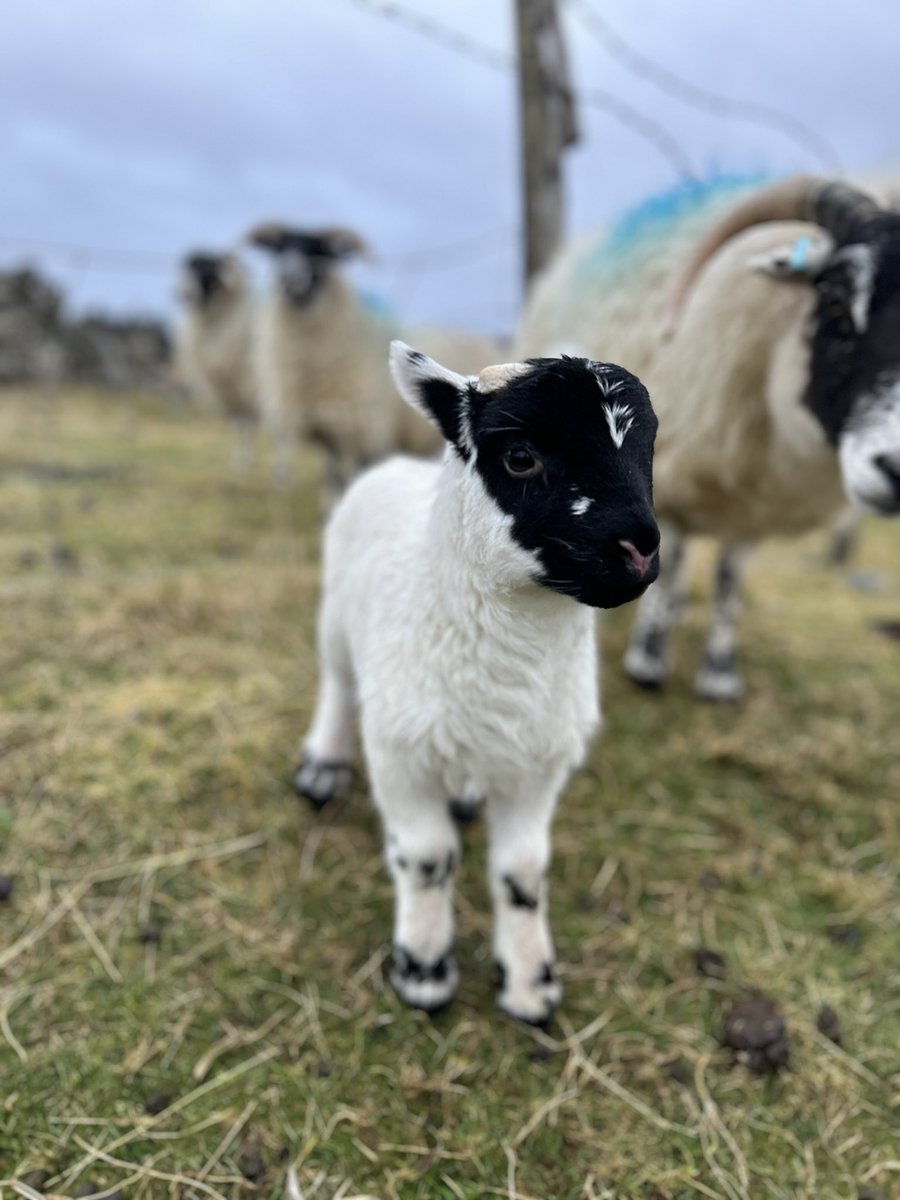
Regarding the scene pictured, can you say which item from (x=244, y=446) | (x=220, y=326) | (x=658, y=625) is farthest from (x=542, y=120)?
(x=244, y=446)

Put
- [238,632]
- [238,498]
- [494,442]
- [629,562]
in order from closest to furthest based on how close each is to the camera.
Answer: [629,562] < [494,442] < [238,632] < [238,498]

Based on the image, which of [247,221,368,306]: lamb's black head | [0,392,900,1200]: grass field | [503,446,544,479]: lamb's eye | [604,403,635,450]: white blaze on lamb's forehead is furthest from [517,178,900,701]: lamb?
[247,221,368,306]: lamb's black head

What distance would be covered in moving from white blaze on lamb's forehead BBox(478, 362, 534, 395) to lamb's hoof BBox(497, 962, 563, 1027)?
1.77m

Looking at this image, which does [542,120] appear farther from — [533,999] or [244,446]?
[244,446]

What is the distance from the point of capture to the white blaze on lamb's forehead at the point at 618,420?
1655mm

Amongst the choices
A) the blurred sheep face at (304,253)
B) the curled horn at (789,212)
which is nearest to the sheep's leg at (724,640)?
the curled horn at (789,212)

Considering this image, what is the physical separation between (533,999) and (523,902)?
0.30 m

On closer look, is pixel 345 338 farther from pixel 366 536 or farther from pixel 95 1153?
pixel 95 1153

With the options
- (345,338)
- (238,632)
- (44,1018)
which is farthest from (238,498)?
(44,1018)

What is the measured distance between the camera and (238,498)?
885cm

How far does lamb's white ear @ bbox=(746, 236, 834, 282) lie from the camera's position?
3072 millimetres

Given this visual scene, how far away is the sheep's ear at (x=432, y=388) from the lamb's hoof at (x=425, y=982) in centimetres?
159

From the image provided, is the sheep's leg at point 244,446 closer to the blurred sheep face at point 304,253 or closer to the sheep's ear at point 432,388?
the blurred sheep face at point 304,253

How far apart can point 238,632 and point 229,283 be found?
720cm
